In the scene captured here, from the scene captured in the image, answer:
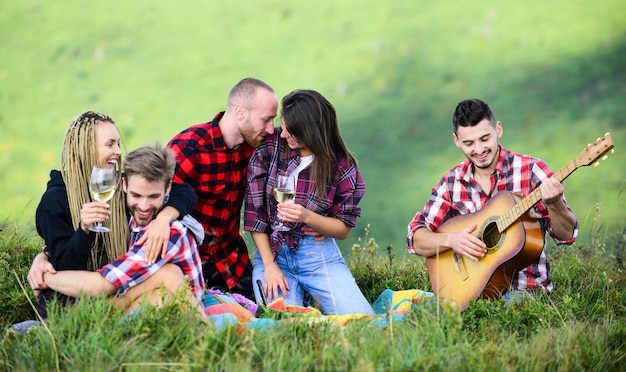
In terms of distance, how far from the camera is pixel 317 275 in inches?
207

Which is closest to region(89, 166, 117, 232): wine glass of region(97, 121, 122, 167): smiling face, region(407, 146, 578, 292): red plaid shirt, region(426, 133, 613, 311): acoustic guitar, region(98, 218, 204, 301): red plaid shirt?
region(98, 218, 204, 301): red plaid shirt

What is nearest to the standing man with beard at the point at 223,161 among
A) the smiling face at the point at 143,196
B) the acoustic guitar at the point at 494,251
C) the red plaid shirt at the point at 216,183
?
the red plaid shirt at the point at 216,183

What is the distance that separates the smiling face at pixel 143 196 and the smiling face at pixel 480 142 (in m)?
1.91

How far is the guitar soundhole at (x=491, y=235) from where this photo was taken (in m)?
4.82

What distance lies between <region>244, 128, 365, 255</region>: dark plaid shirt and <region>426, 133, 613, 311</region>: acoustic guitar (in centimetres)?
70

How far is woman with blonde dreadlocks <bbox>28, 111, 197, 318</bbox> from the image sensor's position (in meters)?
4.11

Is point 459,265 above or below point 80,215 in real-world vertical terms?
below

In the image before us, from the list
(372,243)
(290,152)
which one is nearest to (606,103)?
(372,243)

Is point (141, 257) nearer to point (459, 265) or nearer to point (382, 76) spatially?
point (459, 265)

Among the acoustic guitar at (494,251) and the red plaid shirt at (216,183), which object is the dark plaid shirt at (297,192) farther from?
the acoustic guitar at (494,251)

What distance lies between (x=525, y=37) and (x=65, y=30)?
25.2ft

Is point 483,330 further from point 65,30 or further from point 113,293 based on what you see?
point 65,30

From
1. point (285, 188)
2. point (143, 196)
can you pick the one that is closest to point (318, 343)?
point (285, 188)

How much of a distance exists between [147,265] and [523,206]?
88.0 inches
